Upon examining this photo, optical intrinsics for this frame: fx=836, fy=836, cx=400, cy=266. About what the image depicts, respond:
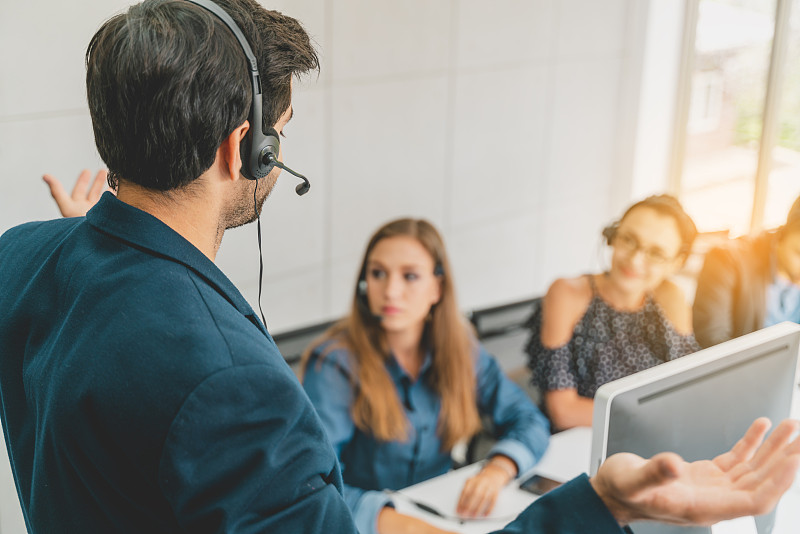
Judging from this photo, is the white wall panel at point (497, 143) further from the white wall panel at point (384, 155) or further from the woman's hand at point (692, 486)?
the woman's hand at point (692, 486)

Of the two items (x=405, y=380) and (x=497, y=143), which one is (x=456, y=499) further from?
(x=497, y=143)

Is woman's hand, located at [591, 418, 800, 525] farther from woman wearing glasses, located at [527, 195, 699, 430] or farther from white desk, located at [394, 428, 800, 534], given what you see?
woman wearing glasses, located at [527, 195, 699, 430]

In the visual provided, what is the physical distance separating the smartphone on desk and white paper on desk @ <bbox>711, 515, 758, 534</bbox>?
0.57 metres

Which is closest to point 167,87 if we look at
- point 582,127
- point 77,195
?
point 77,195

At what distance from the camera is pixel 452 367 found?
7.32 ft

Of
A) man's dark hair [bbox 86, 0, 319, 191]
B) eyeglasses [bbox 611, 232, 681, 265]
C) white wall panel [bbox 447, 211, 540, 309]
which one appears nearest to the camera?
man's dark hair [bbox 86, 0, 319, 191]

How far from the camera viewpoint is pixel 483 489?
1.86 m

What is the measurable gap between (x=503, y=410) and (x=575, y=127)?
2052mm

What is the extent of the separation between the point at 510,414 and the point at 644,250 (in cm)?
60

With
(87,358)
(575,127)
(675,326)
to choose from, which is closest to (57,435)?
(87,358)

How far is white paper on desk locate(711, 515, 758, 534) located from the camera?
1.40 m

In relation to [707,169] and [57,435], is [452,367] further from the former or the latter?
[707,169]

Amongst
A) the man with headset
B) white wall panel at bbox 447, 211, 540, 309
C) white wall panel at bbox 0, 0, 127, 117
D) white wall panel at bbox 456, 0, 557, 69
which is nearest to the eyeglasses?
white wall panel at bbox 447, 211, 540, 309

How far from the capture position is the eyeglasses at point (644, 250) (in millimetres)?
2354
